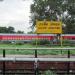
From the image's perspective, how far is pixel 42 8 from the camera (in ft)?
212

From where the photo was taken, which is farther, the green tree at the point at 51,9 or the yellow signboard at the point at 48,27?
Result: the green tree at the point at 51,9

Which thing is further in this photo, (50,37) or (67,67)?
(50,37)

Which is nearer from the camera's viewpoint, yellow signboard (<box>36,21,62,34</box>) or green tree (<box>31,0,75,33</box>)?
yellow signboard (<box>36,21,62,34</box>)

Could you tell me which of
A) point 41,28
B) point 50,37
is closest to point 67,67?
point 41,28

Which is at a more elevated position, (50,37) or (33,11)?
(33,11)

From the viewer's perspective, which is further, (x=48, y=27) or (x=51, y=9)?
(x=51, y=9)

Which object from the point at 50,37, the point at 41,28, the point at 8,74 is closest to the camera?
the point at 8,74

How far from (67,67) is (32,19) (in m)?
51.4

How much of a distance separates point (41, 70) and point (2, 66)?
4.89 feet

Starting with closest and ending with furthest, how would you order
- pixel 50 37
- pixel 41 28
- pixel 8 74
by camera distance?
pixel 8 74 → pixel 41 28 → pixel 50 37

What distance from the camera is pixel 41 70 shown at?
13.5 meters

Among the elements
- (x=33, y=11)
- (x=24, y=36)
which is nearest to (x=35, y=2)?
(x=33, y=11)

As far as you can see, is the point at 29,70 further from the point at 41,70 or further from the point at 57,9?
the point at 57,9

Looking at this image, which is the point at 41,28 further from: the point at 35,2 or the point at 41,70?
the point at 35,2
